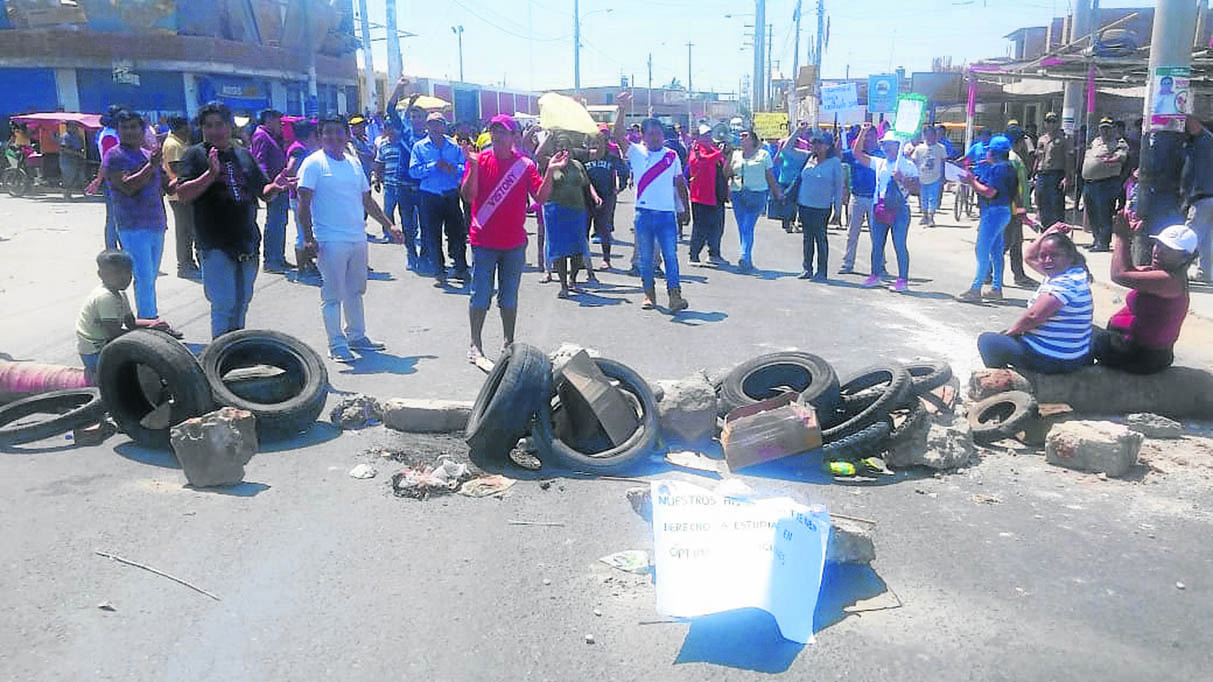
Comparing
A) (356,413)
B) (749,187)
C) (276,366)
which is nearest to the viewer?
(356,413)

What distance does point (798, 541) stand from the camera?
4039mm

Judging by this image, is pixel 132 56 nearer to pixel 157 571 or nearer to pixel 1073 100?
pixel 1073 100

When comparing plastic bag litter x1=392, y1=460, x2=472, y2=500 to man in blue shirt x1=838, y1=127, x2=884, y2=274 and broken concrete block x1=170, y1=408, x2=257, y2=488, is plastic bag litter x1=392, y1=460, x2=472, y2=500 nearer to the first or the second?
broken concrete block x1=170, y1=408, x2=257, y2=488

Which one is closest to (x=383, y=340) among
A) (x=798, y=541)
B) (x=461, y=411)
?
(x=461, y=411)

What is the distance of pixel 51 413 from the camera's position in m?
6.58

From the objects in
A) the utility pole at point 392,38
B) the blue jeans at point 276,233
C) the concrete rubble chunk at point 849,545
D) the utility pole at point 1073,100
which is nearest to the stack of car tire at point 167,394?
the concrete rubble chunk at point 849,545

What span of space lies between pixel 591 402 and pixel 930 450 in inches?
78.0

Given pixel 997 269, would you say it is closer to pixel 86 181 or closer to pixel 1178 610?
pixel 1178 610

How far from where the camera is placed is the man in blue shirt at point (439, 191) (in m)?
11.8

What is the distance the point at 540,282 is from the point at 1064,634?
9528 millimetres

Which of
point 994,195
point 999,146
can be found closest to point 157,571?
point 994,195

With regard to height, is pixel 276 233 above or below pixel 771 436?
above

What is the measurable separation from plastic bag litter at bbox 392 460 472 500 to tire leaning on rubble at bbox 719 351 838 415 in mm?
1853

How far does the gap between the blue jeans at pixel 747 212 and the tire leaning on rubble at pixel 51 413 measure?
940 cm
